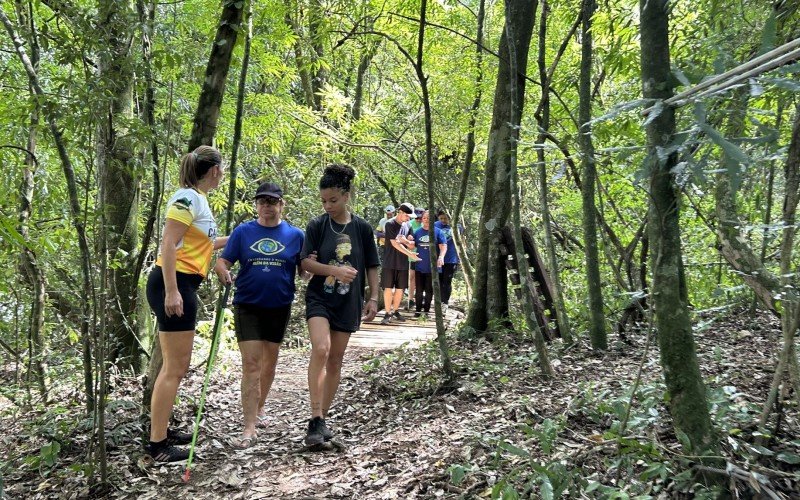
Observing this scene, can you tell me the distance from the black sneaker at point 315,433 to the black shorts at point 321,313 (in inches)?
26.8

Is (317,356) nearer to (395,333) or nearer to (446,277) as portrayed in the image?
(395,333)

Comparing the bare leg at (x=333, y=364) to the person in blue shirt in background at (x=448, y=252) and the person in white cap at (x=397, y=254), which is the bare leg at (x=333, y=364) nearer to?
the person in white cap at (x=397, y=254)

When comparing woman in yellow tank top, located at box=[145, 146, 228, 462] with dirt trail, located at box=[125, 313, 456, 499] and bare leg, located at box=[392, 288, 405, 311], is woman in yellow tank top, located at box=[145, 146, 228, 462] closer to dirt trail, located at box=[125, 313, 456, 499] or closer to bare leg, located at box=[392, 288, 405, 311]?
dirt trail, located at box=[125, 313, 456, 499]

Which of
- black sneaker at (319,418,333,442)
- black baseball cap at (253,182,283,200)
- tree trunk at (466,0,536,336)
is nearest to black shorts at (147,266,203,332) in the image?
black baseball cap at (253,182,283,200)

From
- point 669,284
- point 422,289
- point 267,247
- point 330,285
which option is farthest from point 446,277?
point 669,284

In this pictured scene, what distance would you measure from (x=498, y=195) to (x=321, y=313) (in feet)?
8.56

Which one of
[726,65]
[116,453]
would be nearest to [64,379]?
[116,453]

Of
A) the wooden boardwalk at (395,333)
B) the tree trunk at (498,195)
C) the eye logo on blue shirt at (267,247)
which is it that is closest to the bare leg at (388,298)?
the wooden boardwalk at (395,333)

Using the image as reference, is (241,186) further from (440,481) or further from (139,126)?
(440,481)

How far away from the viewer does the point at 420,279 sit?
1113 cm

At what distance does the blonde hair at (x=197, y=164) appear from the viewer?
4.16 metres

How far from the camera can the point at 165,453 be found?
13.7 ft

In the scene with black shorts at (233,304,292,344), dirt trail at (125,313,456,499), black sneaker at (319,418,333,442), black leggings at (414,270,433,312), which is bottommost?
dirt trail at (125,313,456,499)

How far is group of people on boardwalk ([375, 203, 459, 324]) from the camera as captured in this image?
10.5m
